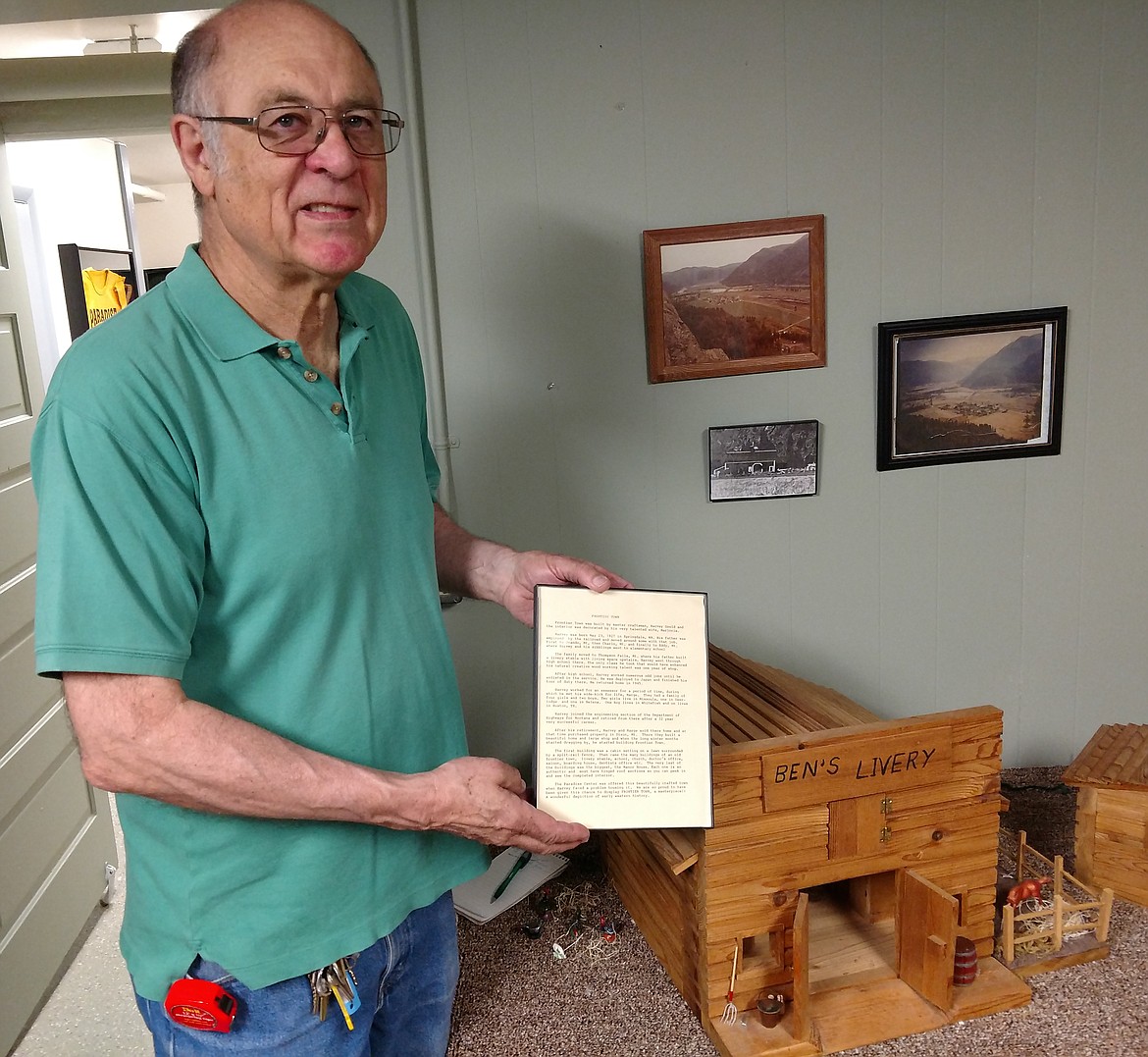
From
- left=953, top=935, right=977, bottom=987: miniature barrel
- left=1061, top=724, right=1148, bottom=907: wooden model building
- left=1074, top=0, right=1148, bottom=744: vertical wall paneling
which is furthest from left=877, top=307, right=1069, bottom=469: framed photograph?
left=953, top=935, right=977, bottom=987: miniature barrel

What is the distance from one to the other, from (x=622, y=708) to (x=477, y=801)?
35 centimetres

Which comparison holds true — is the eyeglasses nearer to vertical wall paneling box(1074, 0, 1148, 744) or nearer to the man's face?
the man's face

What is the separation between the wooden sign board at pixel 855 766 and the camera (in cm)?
180

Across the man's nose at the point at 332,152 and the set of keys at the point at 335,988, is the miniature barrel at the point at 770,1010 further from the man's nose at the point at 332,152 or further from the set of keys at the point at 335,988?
the man's nose at the point at 332,152

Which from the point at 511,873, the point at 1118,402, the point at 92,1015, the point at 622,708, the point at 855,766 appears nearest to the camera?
the point at 622,708

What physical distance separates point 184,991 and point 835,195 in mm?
2281

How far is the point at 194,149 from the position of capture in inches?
41.5

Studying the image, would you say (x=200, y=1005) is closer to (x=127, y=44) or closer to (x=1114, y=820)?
(x=1114, y=820)

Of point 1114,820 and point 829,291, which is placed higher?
point 829,291

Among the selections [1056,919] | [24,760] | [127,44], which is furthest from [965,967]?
[127,44]

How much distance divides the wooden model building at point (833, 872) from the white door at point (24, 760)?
1479 millimetres

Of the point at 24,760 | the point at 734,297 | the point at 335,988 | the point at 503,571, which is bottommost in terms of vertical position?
the point at 24,760

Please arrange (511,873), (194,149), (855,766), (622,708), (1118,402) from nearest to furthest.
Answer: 1. (194,149)
2. (622,708)
3. (855,766)
4. (511,873)
5. (1118,402)

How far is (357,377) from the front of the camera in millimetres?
1180
